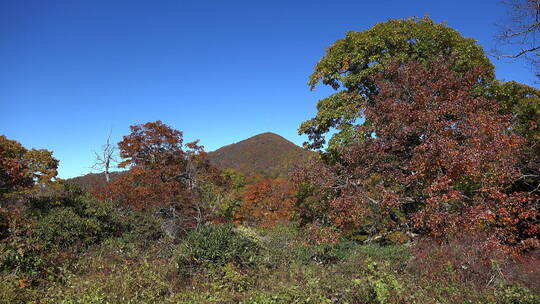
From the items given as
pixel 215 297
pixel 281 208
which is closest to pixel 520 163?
pixel 215 297

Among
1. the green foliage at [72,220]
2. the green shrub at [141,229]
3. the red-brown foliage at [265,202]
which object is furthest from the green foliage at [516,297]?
the red-brown foliage at [265,202]

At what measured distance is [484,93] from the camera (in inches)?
425

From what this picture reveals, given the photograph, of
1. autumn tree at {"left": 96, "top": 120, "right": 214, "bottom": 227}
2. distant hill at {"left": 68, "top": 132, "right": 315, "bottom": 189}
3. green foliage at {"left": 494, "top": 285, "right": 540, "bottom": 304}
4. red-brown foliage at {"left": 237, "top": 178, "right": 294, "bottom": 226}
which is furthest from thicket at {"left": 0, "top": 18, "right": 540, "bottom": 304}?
distant hill at {"left": 68, "top": 132, "right": 315, "bottom": 189}

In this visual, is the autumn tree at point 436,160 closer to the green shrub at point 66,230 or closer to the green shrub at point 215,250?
the green shrub at point 215,250

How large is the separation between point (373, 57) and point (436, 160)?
15.1 feet

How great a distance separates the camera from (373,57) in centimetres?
1090

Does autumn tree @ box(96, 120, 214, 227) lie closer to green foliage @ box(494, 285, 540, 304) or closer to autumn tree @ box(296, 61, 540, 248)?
autumn tree @ box(296, 61, 540, 248)

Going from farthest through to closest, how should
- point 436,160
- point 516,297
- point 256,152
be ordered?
point 256,152, point 436,160, point 516,297

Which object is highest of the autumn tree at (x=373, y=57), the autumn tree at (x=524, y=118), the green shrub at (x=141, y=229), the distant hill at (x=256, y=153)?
the distant hill at (x=256, y=153)

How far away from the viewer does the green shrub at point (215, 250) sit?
24.9 ft

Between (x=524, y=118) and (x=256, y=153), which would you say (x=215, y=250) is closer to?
(x=524, y=118)

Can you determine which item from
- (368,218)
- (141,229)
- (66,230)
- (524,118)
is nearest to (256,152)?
(141,229)

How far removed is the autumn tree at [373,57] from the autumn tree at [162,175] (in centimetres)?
877

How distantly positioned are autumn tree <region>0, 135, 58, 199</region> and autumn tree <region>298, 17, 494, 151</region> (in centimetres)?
1080
